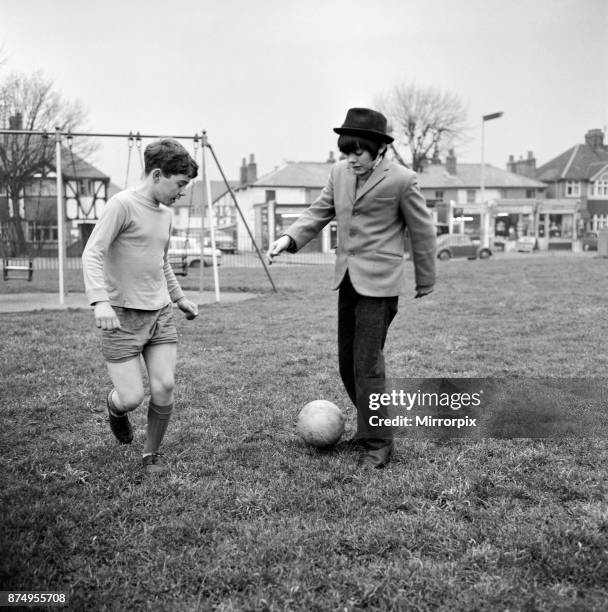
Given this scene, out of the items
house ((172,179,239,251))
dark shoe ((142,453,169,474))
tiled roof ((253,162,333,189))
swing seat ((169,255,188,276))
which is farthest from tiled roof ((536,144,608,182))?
dark shoe ((142,453,169,474))

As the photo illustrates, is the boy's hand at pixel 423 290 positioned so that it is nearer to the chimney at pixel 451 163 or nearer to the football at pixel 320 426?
the football at pixel 320 426

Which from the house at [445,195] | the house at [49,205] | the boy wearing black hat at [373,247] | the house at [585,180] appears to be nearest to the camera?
the boy wearing black hat at [373,247]

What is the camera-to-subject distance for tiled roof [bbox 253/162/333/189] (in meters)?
59.8

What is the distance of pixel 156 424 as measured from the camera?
427 centimetres

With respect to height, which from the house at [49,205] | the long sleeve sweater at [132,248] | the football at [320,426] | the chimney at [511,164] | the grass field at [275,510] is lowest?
the grass field at [275,510]

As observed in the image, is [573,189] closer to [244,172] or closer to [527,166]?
[527,166]

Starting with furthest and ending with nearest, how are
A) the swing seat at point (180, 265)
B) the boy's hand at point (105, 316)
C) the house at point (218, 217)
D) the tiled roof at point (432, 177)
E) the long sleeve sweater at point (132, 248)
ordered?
the tiled roof at point (432, 177) < the house at point (218, 217) < the swing seat at point (180, 265) < the long sleeve sweater at point (132, 248) < the boy's hand at point (105, 316)

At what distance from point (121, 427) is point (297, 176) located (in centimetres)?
5730

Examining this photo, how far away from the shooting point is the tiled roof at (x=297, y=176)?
196 ft

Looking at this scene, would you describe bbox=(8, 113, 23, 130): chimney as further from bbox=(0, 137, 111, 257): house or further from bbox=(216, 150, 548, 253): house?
bbox=(216, 150, 548, 253): house

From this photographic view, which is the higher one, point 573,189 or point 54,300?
point 573,189

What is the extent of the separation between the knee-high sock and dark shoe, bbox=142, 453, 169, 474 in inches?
1.4

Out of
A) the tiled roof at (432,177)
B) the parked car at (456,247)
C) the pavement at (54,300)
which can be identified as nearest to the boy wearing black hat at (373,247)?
the pavement at (54,300)

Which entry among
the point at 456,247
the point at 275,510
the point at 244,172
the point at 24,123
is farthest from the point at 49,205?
the point at 275,510
